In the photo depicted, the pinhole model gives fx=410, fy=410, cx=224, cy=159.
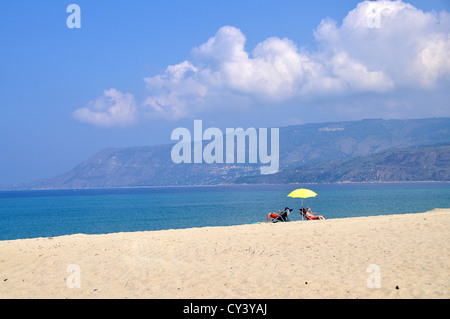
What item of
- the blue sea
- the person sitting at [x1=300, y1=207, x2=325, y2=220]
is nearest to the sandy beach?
the person sitting at [x1=300, y1=207, x2=325, y2=220]

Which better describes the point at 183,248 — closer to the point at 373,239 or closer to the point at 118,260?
the point at 118,260

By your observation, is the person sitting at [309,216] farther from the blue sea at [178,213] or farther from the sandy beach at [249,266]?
the blue sea at [178,213]

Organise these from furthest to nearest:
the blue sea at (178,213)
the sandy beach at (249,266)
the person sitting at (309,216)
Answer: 1. the blue sea at (178,213)
2. the person sitting at (309,216)
3. the sandy beach at (249,266)

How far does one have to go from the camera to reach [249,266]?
11.6 meters

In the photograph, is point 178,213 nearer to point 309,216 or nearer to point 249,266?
point 309,216

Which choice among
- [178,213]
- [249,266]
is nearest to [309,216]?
[249,266]

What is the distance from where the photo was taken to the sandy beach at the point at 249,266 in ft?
31.1

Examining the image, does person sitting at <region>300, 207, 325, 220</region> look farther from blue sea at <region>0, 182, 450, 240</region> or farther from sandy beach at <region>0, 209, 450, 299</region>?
blue sea at <region>0, 182, 450, 240</region>

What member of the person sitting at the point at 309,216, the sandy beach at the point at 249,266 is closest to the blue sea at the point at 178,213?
the person sitting at the point at 309,216

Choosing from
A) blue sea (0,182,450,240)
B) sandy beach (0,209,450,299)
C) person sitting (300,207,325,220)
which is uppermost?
blue sea (0,182,450,240)

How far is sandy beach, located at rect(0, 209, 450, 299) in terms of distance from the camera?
31.1ft
